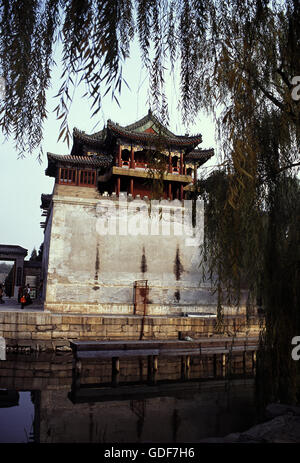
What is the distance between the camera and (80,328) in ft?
39.2

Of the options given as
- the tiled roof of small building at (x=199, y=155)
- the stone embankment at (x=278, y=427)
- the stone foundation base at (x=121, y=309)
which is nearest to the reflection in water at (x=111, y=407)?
the stone embankment at (x=278, y=427)

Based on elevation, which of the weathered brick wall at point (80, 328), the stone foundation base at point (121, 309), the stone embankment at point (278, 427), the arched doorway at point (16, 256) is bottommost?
the weathered brick wall at point (80, 328)

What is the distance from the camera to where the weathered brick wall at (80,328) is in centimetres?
1143

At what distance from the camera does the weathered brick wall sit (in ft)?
37.5

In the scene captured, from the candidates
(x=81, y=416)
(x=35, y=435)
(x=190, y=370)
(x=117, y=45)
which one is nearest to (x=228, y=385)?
(x=190, y=370)

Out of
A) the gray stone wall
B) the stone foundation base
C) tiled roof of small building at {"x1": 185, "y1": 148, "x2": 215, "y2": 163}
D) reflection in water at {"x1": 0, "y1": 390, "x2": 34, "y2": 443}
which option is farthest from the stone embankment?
tiled roof of small building at {"x1": 185, "y1": 148, "x2": 215, "y2": 163}

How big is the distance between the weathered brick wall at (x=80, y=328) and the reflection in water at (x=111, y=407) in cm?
96

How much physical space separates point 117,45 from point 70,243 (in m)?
13.9

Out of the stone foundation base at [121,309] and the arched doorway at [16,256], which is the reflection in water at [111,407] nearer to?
the stone foundation base at [121,309]

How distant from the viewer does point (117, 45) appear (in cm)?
148

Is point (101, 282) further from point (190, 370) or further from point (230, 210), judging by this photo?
point (230, 210)

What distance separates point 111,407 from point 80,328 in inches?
193

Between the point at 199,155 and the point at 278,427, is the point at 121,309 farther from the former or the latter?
the point at 278,427

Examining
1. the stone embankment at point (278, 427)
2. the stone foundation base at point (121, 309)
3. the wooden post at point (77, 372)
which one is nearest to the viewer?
the stone embankment at point (278, 427)
